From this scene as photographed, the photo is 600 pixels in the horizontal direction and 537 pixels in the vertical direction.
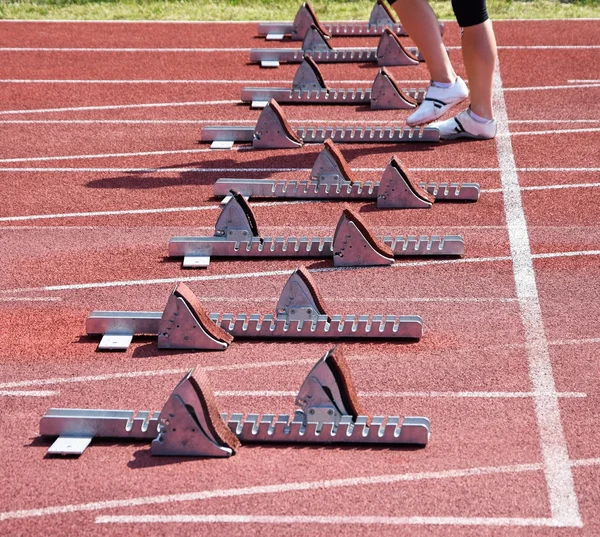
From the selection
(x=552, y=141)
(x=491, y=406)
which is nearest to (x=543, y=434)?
(x=491, y=406)

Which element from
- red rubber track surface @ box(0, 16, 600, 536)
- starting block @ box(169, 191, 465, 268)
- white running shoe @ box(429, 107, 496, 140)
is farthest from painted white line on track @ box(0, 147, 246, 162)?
starting block @ box(169, 191, 465, 268)

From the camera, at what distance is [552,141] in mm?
8109

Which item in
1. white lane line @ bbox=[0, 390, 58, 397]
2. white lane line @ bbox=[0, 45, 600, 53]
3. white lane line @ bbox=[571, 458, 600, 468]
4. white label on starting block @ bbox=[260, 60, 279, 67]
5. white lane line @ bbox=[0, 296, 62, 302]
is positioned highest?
white lane line @ bbox=[0, 45, 600, 53]

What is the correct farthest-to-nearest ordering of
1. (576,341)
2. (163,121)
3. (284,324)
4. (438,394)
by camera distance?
(163,121) → (284,324) → (576,341) → (438,394)

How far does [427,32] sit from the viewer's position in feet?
25.5

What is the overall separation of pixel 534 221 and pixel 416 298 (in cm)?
127

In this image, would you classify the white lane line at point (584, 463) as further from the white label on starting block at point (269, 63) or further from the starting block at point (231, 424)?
the white label on starting block at point (269, 63)

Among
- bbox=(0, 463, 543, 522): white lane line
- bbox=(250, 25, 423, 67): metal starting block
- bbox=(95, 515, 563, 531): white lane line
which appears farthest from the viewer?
bbox=(250, 25, 423, 67): metal starting block

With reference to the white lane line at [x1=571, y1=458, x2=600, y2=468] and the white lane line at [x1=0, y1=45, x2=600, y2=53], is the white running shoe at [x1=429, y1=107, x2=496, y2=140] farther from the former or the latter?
the white lane line at [x1=571, y1=458, x2=600, y2=468]

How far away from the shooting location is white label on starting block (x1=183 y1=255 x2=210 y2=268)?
617cm

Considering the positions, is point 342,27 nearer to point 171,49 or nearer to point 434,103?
point 171,49

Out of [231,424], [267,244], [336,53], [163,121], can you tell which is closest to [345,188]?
[267,244]

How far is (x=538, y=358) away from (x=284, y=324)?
1.09 m

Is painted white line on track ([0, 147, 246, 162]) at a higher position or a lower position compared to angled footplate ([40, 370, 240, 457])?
higher
